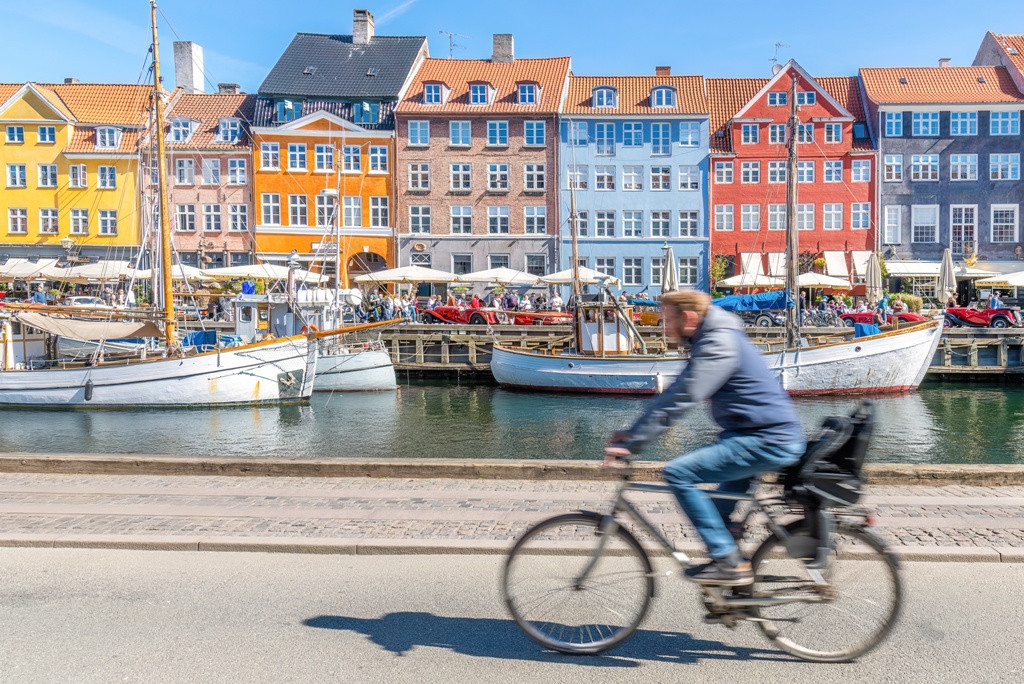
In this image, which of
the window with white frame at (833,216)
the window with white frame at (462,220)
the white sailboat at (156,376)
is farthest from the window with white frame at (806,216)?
the white sailboat at (156,376)

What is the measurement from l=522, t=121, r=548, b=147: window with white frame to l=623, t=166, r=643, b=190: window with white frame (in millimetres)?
4690

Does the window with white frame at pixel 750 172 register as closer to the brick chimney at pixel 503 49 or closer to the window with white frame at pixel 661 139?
the window with white frame at pixel 661 139

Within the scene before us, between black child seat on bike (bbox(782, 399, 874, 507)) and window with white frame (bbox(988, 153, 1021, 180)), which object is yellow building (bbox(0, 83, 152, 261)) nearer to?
window with white frame (bbox(988, 153, 1021, 180))

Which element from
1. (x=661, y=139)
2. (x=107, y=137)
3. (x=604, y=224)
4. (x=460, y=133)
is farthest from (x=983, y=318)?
(x=107, y=137)

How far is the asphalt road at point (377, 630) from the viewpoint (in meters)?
4.70

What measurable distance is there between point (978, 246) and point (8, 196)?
51877 millimetres

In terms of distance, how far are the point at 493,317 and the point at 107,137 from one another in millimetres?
27991

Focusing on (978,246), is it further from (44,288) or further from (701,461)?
(701,461)

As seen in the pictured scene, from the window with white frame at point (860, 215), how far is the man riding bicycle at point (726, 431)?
1898 inches

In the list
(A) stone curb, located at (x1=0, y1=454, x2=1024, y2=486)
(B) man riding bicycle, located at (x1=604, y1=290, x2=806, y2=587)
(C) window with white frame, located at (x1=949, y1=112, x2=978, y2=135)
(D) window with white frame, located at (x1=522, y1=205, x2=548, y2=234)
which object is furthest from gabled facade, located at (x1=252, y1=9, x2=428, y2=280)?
(B) man riding bicycle, located at (x1=604, y1=290, x2=806, y2=587)

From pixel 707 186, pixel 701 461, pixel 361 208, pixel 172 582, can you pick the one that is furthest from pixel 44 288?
pixel 701 461

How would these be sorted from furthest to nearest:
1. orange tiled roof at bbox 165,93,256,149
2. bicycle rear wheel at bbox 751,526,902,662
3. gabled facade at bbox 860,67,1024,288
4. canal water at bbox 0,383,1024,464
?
orange tiled roof at bbox 165,93,256,149 < gabled facade at bbox 860,67,1024,288 < canal water at bbox 0,383,1024,464 < bicycle rear wheel at bbox 751,526,902,662

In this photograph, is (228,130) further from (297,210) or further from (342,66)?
(342,66)

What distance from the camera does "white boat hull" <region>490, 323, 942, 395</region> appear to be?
2834cm
